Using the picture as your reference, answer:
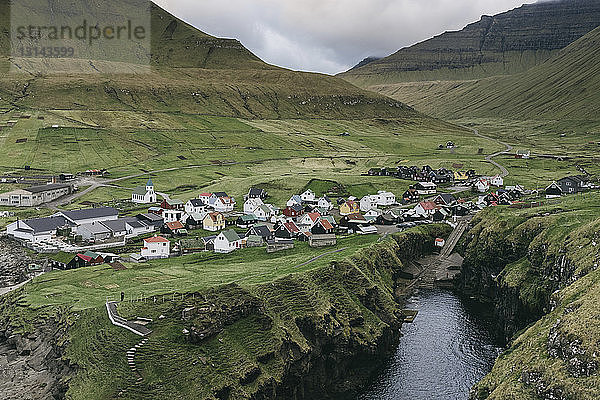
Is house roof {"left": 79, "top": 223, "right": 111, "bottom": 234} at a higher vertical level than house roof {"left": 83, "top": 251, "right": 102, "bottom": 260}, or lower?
higher

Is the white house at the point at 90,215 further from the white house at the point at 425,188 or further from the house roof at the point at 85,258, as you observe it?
the white house at the point at 425,188

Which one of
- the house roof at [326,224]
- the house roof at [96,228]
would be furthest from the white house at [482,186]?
the house roof at [96,228]

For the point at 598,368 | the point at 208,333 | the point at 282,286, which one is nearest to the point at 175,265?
the point at 282,286

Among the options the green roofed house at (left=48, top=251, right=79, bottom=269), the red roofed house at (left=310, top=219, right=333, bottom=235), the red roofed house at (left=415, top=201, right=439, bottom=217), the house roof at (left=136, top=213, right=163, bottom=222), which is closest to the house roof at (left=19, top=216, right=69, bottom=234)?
the green roofed house at (left=48, top=251, right=79, bottom=269)

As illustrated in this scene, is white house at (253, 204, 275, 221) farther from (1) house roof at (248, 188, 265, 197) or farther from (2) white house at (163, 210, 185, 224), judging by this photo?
(1) house roof at (248, 188, 265, 197)

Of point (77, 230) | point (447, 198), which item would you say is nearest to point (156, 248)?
point (77, 230)

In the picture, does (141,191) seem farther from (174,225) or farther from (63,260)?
(63,260)

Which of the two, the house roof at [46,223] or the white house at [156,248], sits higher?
the house roof at [46,223]
